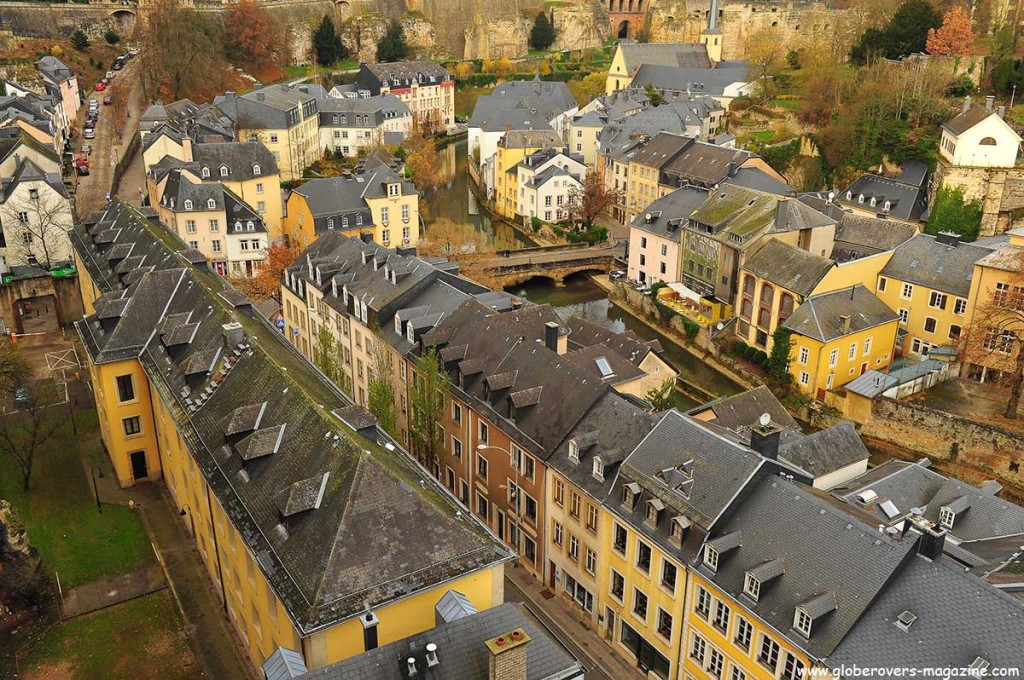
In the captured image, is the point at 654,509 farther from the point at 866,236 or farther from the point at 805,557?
the point at 866,236

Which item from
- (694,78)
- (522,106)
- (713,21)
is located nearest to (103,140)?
(522,106)

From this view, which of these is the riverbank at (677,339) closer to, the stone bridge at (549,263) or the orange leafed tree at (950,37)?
the stone bridge at (549,263)

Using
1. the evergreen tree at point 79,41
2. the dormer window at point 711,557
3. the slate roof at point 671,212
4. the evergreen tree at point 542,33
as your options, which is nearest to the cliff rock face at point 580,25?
the evergreen tree at point 542,33

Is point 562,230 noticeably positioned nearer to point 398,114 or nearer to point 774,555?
point 398,114

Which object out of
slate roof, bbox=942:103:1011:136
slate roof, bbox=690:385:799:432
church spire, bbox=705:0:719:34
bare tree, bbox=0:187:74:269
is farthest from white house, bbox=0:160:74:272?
church spire, bbox=705:0:719:34

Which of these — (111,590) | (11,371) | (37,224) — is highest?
(37,224)

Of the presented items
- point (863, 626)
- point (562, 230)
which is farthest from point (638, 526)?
point (562, 230)

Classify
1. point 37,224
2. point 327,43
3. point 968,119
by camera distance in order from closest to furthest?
point 37,224 → point 968,119 → point 327,43
